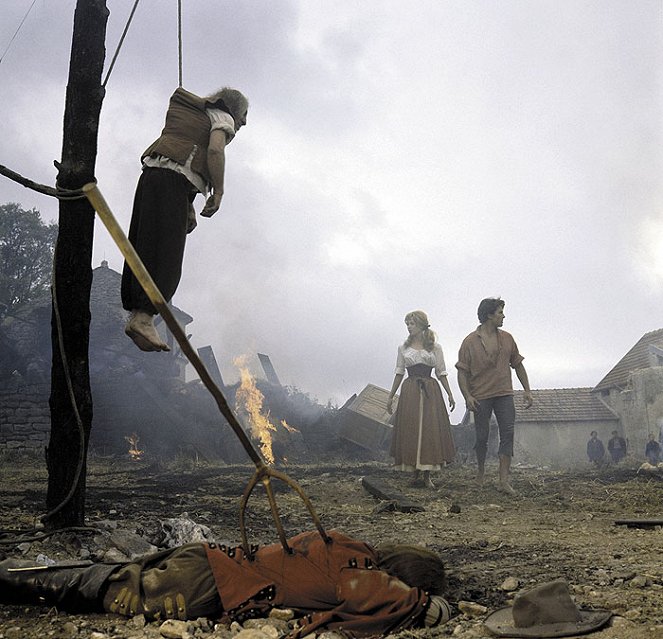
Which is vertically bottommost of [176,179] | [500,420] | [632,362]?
[500,420]

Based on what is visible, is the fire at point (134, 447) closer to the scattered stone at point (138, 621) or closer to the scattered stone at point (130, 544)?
the scattered stone at point (130, 544)

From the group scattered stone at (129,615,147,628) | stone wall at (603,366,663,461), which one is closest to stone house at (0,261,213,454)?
scattered stone at (129,615,147,628)

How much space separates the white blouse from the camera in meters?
8.05

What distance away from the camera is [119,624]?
2.29 m

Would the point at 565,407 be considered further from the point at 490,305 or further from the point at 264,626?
the point at 264,626

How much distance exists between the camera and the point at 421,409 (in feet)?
26.2

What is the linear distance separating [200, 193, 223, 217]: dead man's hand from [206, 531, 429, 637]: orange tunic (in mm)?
1647

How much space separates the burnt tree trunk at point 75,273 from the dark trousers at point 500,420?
4.73m

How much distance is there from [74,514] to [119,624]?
172cm

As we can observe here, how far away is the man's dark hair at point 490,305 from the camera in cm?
760

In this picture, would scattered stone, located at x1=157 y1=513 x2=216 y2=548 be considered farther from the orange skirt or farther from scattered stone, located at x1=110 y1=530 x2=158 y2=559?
the orange skirt

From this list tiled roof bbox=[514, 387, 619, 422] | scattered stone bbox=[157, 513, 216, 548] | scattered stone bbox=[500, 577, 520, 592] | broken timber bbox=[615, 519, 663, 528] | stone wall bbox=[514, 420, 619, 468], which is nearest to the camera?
scattered stone bbox=[500, 577, 520, 592]

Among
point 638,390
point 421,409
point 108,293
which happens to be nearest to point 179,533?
point 421,409

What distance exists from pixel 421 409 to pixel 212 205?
5.39 m
